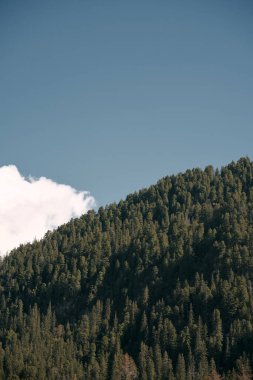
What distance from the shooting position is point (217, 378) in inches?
7854

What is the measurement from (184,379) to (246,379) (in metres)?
19.8

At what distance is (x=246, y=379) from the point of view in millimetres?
191125

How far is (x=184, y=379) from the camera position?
199750mm

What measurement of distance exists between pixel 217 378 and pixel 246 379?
11389mm

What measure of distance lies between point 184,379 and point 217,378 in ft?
33.4
